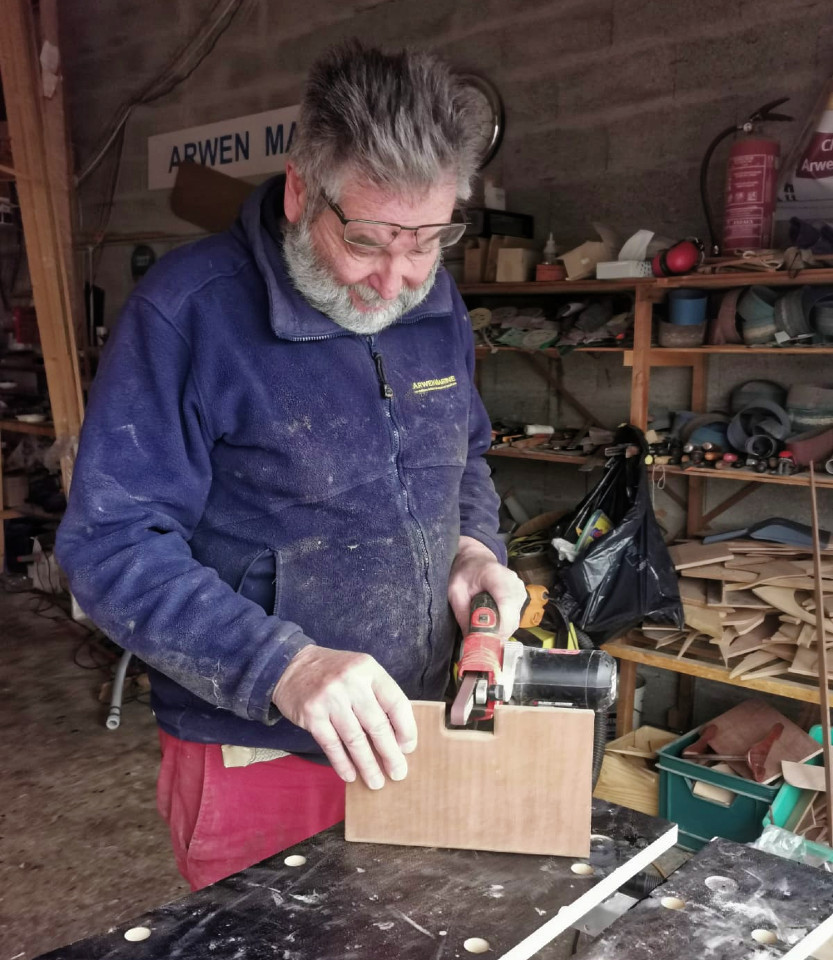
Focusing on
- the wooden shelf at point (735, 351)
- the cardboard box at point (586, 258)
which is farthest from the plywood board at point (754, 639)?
the cardboard box at point (586, 258)

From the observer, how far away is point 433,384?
1450mm

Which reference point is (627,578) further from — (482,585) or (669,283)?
(482,585)

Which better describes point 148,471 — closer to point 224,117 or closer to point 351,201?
point 351,201

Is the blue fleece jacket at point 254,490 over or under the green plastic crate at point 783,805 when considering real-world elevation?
over

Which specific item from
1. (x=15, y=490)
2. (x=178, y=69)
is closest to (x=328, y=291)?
(x=178, y=69)

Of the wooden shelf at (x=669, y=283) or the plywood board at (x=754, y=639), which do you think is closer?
the wooden shelf at (x=669, y=283)

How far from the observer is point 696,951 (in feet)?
3.14

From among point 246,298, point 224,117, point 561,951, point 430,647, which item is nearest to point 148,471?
point 246,298

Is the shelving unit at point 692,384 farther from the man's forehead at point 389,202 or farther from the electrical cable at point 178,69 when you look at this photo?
the electrical cable at point 178,69

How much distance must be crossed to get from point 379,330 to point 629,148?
2309 millimetres

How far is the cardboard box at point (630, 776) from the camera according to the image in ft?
9.72

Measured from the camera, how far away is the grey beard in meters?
1.28

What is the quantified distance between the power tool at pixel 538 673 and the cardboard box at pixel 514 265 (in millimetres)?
2273

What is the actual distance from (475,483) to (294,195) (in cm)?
62
